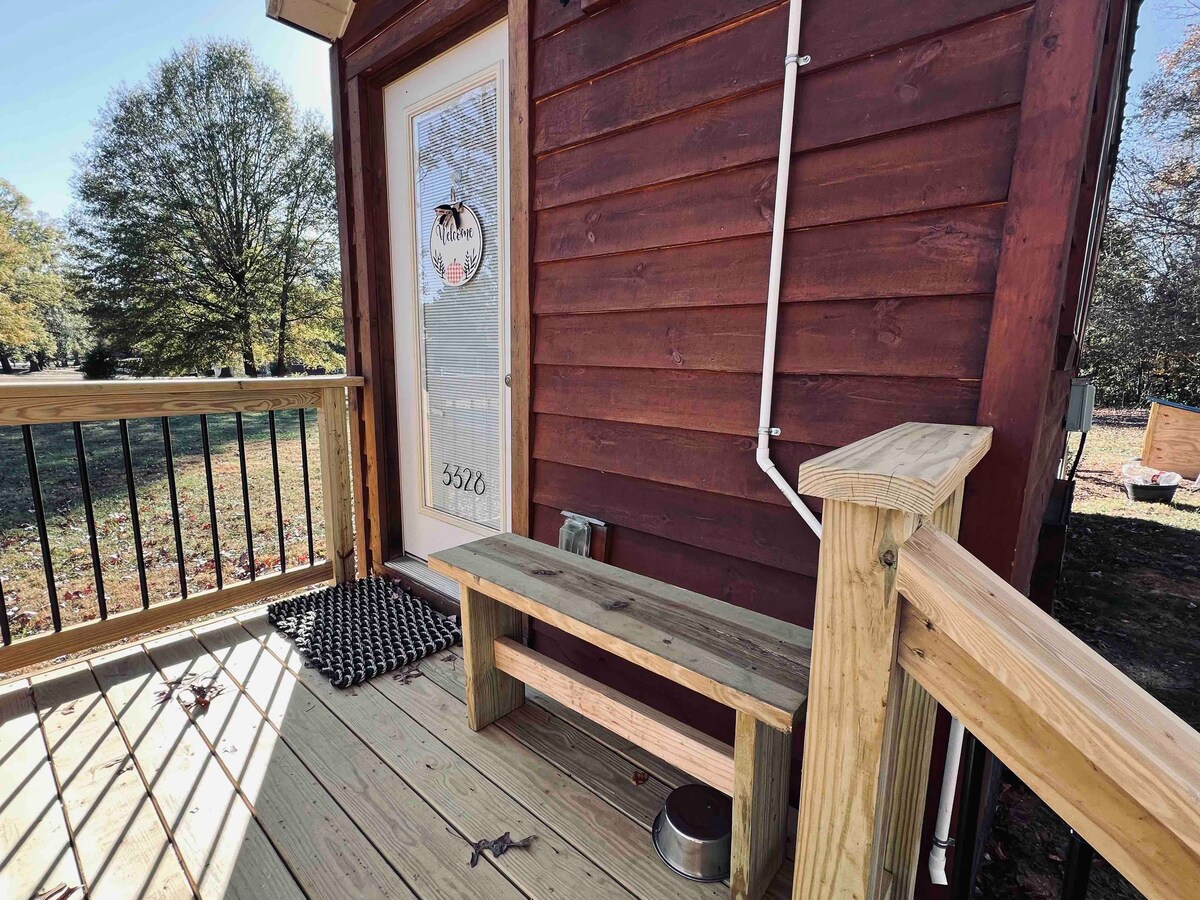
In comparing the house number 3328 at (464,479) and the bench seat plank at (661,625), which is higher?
the house number 3328 at (464,479)

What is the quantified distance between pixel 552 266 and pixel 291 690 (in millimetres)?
1618

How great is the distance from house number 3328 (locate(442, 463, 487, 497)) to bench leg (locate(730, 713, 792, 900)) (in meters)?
1.51

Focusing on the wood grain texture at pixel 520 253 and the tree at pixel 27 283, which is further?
the tree at pixel 27 283

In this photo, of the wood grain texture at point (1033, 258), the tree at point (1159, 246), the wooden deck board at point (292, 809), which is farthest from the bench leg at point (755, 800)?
the tree at point (1159, 246)

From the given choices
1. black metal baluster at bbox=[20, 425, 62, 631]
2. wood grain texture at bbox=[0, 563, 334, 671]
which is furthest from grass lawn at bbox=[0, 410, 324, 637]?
black metal baluster at bbox=[20, 425, 62, 631]

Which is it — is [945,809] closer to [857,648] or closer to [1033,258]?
[857,648]

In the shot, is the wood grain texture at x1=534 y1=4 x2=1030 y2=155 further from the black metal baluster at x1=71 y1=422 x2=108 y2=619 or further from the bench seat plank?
the black metal baluster at x1=71 y1=422 x2=108 y2=619

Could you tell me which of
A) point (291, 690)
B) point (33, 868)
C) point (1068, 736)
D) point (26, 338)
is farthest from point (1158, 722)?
point (26, 338)

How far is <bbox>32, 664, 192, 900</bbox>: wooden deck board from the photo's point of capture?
3.80ft

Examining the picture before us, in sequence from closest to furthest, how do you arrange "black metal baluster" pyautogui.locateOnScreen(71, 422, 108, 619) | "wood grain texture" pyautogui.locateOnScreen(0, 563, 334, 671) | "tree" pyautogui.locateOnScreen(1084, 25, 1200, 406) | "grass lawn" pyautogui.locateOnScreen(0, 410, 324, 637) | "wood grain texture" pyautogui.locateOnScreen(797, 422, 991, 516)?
"wood grain texture" pyautogui.locateOnScreen(797, 422, 991, 516) → "wood grain texture" pyautogui.locateOnScreen(0, 563, 334, 671) → "black metal baluster" pyautogui.locateOnScreen(71, 422, 108, 619) → "grass lawn" pyautogui.locateOnScreen(0, 410, 324, 637) → "tree" pyautogui.locateOnScreen(1084, 25, 1200, 406)

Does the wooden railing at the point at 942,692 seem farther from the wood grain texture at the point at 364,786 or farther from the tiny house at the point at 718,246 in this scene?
the wood grain texture at the point at 364,786

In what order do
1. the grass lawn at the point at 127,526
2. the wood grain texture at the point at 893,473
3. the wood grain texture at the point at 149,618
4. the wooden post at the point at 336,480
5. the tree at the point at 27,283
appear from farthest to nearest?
the tree at the point at 27,283
the grass lawn at the point at 127,526
the wooden post at the point at 336,480
the wood grain texture at the point at 149,618
the wood grain texture at the point at 893,473

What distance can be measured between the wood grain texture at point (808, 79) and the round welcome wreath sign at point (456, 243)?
0.60m

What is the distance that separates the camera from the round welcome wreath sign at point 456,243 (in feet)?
7.15
